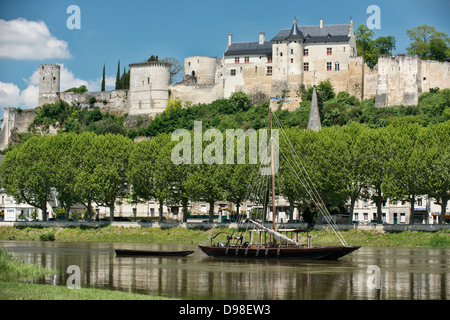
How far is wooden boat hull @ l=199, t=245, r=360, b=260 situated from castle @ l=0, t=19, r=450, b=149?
69.3m

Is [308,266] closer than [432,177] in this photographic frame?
Yes

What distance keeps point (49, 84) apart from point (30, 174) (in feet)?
234

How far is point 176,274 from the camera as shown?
43500 mm

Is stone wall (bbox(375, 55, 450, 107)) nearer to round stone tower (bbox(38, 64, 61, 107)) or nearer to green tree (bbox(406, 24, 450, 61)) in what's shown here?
green tree (bbox(406, 24, 450, 61))

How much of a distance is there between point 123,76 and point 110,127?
887 inches

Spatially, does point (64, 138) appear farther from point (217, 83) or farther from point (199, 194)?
point (217, 83)

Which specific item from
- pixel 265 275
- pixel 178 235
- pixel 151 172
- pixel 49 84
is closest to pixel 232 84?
pixel 49 84

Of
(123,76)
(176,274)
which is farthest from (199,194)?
(123,76)

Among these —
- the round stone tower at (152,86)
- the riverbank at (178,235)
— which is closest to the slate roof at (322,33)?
the round stone tower at (152,86)

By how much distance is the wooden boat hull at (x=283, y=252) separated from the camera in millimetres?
53094

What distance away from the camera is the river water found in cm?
3556

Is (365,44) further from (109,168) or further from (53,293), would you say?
(53,293)

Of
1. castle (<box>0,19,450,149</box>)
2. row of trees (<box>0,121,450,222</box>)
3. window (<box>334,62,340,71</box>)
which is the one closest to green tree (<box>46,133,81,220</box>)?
row of trees (<box>0,121,450,222</box>)

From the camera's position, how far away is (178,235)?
77312 mm
